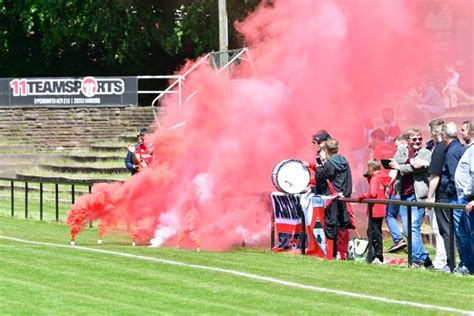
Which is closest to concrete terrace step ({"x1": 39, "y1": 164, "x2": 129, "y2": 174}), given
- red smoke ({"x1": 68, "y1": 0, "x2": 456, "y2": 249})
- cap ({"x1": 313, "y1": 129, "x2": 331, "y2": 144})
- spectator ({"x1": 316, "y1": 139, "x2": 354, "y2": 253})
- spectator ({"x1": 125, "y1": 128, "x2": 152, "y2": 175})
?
spectator ({"x1": 125, "y1": 128, "x2": 152, "y2": 175})

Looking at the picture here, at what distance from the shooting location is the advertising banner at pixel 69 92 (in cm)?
4775

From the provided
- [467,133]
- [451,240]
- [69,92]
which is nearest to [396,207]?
[451,240]

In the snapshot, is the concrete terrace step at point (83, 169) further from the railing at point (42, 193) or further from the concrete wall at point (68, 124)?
the concrete wall at point (68, 124)

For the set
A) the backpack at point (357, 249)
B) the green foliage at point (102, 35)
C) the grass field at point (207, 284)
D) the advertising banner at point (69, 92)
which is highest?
the green foliage at point (102, 35)

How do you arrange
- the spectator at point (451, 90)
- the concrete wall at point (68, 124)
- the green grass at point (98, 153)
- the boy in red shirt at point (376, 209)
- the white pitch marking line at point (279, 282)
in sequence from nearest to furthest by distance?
the white pitch marking line at point (279, 282), the boy in red shirt at point (376, 209), the spectator at point (451, 90), the green grass at point (98, 153), the concrete wall at point (68, 124)

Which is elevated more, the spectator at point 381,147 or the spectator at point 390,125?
the spectator at point 390,125

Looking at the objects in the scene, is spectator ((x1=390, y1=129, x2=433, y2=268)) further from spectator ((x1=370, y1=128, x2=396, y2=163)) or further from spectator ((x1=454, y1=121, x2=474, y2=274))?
spectator ((x1=370, y1=128, x2=396, y2=163))

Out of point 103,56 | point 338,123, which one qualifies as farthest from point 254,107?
point 103,56

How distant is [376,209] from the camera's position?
2134cm

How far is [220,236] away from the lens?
23750 mm

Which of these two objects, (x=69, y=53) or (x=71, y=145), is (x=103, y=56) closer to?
(x=69, y=53)

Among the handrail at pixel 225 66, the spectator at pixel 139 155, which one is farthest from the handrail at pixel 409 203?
the spectator at pixel 139 155

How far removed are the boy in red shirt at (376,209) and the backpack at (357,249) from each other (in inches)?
13.4

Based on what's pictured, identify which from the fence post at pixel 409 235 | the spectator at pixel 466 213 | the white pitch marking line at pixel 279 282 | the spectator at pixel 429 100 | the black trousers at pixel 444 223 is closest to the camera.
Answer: the white pitch marking line at pixel 279 282
